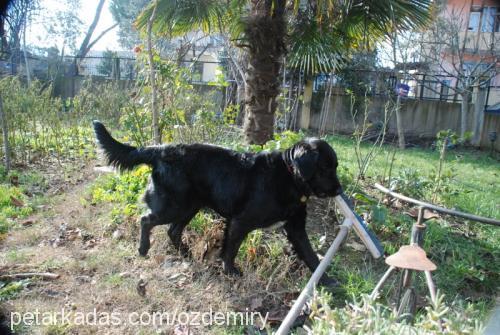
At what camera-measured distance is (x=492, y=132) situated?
1222 cm

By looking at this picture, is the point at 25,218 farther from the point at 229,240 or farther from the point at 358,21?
the point at 358,21

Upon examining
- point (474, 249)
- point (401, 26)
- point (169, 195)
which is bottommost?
point (474, 249)

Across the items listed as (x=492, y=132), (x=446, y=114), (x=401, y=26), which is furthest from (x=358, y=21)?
(x=446, y=114)

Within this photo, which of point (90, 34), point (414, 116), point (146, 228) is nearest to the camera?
point (146, 228)

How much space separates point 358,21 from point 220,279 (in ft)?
13.6

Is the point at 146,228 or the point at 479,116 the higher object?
the point at 479,116

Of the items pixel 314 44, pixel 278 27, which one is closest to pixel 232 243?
pixel 278 27

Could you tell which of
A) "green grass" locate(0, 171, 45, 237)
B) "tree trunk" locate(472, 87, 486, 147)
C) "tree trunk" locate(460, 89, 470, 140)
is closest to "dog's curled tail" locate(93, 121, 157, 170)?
"green grass" locate(0, 171, 45, 237)

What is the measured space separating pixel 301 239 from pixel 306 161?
727mm

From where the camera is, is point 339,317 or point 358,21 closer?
A: point 339,317

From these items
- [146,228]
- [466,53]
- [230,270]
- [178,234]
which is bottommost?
[230,270]

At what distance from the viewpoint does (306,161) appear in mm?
3355

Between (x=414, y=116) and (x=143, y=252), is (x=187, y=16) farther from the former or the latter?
(x=414, y=116)

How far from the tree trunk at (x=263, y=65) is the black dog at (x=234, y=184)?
172 centimetres
